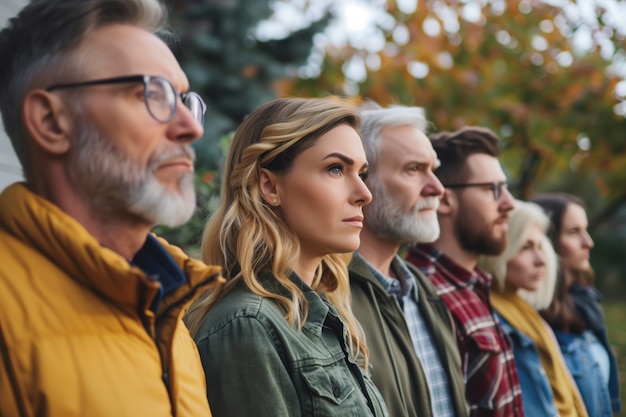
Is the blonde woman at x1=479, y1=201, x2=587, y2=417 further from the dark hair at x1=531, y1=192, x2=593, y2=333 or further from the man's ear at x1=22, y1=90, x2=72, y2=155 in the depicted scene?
the man's ear at x1=22, y1=90, x2=72, y2=155

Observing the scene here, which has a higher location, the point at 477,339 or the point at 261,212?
the point at 261,212

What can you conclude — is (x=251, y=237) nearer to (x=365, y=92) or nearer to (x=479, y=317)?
(x=479, y=317)

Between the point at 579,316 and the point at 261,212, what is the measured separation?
3749 millimetres

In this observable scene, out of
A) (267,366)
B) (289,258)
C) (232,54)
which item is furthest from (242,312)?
(232,54)

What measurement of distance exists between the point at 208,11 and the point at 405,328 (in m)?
5.44

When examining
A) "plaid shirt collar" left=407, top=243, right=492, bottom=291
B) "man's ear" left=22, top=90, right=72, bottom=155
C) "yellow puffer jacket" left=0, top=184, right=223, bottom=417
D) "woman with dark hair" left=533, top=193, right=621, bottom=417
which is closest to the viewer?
"yellow puffer jacket" left=0, top=184, right=223, bottom=417

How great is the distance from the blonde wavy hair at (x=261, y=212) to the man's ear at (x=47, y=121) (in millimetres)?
935

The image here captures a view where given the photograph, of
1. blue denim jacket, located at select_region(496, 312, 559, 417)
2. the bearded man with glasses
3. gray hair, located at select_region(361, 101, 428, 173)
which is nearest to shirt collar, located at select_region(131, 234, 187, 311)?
the bearded man with glasses

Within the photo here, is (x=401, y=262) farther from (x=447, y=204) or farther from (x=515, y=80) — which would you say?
(x=515, y=80)

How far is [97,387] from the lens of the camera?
1678 mm

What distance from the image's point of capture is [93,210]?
6.17 ft

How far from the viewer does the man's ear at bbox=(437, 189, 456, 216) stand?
14.6 ft

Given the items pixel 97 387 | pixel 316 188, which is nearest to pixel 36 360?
pixel 97 387

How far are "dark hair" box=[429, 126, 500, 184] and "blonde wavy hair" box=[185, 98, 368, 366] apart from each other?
1.70 metres
